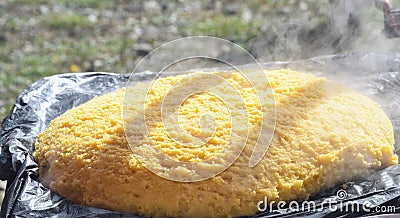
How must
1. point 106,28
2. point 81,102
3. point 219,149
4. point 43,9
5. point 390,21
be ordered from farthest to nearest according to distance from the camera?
point 43,9
point 106,28
point 81,102
point 390,21
point 219,149

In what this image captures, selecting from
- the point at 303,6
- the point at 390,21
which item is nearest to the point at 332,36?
the point at 390,21

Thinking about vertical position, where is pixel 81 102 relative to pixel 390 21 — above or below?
below

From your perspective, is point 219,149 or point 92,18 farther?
point 92,18

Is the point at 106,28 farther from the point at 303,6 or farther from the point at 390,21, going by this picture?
the point at 390,21

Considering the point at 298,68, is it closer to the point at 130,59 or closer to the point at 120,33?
the point at 130,59

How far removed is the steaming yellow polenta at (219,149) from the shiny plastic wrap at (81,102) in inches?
1.7

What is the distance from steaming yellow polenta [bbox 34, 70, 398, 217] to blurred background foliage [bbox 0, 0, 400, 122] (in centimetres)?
156

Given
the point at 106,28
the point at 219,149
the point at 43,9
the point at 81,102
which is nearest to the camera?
the point at 219,149

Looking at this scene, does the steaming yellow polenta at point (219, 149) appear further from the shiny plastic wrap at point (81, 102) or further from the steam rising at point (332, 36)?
the steam rising at point (332, 36)

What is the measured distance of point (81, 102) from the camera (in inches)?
106

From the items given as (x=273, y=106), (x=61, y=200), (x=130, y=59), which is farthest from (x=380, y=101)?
(x=130, y=59)

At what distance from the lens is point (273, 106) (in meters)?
2.07

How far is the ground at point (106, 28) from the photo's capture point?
427 centimetres

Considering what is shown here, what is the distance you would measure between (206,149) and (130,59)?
264cm
